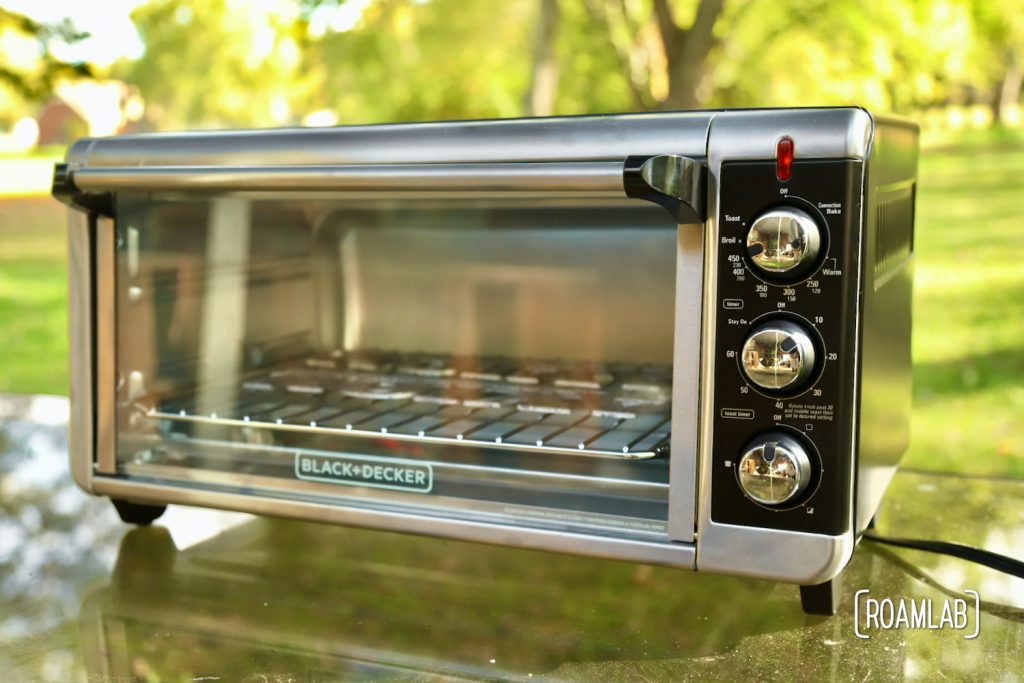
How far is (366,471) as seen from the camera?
3.16 feet

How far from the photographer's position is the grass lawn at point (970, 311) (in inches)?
115

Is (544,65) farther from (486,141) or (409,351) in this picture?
(486,141)

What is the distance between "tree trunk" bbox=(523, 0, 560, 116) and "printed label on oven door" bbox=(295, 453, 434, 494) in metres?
2.43

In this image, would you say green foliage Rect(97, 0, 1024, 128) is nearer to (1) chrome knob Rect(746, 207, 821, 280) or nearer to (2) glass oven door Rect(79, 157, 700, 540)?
(2) glass oven door Rect(79, 157, 700, 540)

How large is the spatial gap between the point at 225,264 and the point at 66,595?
0.35 metres

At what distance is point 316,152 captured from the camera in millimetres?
928

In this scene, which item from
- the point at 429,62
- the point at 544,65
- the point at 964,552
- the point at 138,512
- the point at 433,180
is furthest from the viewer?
the point at 429,62

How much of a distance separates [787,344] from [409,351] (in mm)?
577

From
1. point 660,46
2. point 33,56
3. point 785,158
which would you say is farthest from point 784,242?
point 660,46

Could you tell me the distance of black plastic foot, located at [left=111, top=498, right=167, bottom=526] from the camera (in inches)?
45.8

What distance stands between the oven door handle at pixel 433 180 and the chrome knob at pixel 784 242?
5 centimetres

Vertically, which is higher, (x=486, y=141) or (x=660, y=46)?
(x=660, y=46)

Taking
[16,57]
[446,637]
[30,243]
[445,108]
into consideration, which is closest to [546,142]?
[446,637]

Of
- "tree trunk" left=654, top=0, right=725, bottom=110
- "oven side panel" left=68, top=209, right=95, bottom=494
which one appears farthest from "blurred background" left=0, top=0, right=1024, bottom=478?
"oven side panel" left=68, top=209, right=95, bottom=494
